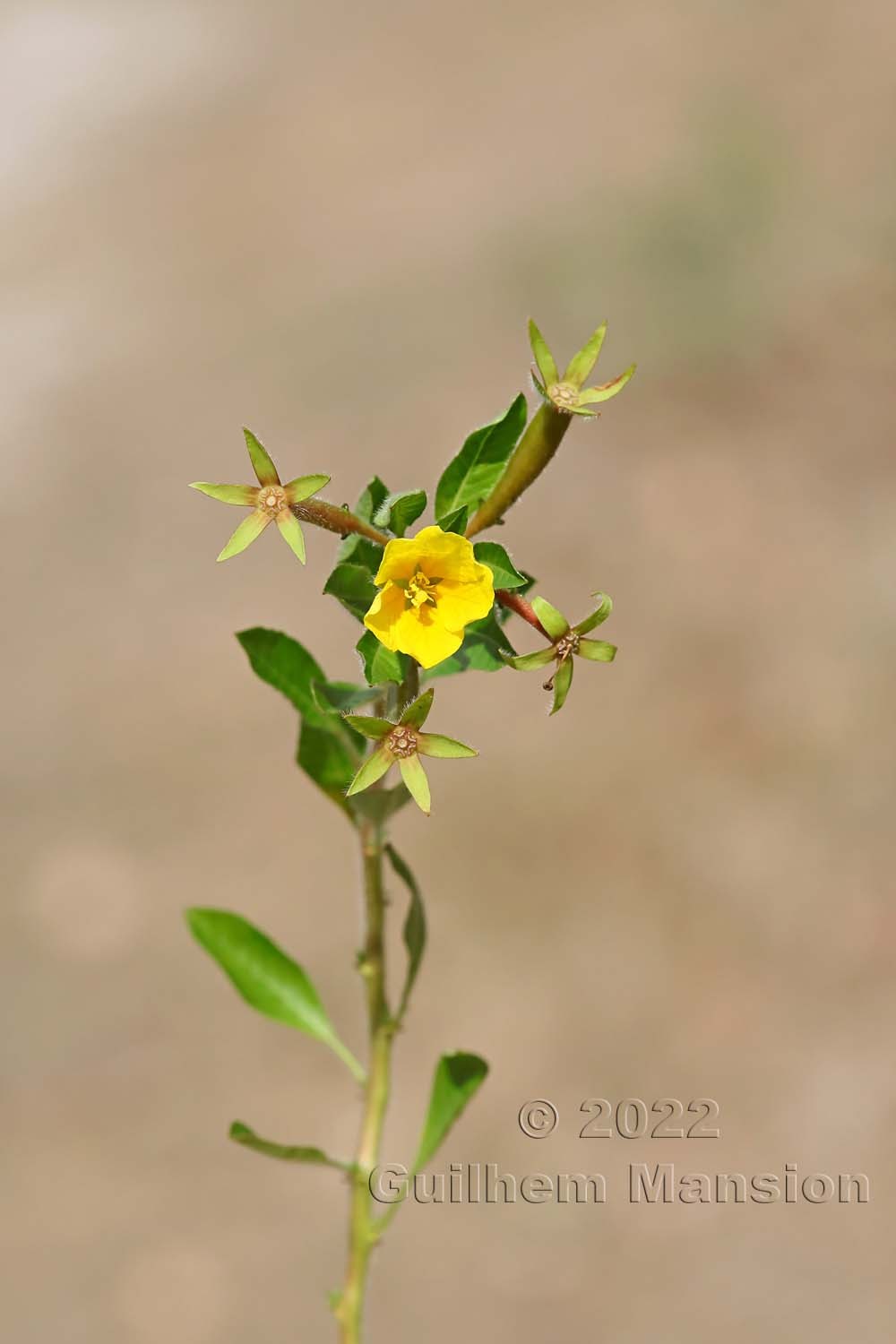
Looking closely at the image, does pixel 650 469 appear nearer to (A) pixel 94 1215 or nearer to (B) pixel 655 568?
(B) pixel 655 568

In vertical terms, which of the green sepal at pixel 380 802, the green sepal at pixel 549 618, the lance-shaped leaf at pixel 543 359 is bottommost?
the green sepal at pixel 380 802

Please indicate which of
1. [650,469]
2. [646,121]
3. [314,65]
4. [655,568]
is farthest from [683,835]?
[314,65]

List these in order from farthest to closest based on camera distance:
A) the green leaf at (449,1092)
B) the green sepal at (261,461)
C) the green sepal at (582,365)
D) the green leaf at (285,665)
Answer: the green leaf at (449,1092) → the green leaf at (285,665) → the green sepal at (582,365) → the green sepal at (261,461)

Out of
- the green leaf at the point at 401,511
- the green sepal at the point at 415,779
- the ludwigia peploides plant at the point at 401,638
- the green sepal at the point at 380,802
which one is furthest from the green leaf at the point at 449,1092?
the green leaf at the point at 401,511

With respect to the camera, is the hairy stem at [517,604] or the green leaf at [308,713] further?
the green leaf at [308,713]

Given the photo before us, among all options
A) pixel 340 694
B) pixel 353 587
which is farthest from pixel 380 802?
pixel 353 587

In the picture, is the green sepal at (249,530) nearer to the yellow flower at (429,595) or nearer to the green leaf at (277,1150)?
the yellow flower at (429,595)
